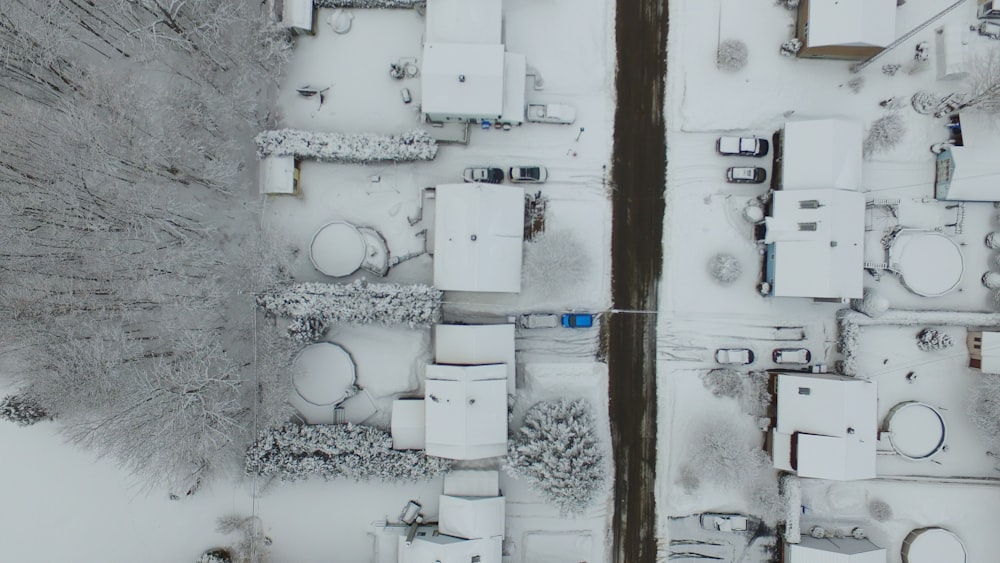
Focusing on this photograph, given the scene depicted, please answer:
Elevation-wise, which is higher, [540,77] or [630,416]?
[540,77]

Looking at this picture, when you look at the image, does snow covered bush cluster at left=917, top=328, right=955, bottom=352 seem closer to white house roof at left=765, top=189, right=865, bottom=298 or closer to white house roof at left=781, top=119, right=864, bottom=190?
white house roof at left=765, top=189, right=865, bottom=298

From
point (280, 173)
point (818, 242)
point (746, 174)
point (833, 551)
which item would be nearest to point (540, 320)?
point (746, 174)

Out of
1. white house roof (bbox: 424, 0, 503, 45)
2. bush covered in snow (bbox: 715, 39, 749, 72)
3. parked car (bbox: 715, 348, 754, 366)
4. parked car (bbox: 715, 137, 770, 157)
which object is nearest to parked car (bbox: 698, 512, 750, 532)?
parked car (bbox: 715, 348, 754, 366)

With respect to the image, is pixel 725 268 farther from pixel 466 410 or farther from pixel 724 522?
pixel 466 410

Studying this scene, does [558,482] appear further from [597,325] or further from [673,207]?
[673,207]

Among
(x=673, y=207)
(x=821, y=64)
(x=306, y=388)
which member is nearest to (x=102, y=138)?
(x=306, y=388)
